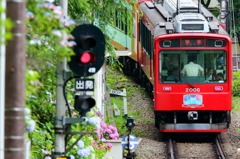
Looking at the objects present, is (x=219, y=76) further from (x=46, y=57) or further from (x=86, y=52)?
(x=86, y=52)

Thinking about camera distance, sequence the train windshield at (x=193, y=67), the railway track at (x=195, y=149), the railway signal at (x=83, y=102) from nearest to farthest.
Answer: the railway signal at (x=83, y=102) < the railway track at (x=195, y=149) < the train windshield at (x=193, y=67)

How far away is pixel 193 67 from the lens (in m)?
14.8

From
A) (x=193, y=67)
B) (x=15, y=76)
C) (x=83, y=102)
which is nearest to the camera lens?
(x=15, y=76)

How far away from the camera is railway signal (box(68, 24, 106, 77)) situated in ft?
19.1

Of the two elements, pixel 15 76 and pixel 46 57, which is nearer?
pixel 15 76

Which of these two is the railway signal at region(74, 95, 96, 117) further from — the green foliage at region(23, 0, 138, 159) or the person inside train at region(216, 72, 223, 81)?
the person inside train at region(216, 72, 223, 81)

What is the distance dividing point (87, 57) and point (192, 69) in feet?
30.1

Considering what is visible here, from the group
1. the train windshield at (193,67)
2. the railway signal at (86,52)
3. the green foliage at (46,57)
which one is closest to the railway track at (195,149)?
the train windshield at (193,67)

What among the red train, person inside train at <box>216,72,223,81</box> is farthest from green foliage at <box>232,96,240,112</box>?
person inside train at <box>216,72,223,81</box>

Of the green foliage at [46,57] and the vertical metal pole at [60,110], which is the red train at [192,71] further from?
the vertical metal pole at [60,110]

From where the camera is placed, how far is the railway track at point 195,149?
14016 millimetres

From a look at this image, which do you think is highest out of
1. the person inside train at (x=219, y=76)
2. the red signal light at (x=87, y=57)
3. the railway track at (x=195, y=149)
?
the person inside train at (x=219, y=76)

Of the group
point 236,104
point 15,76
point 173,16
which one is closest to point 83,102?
point 15,76

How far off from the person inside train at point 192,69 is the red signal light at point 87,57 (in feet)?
29.8
